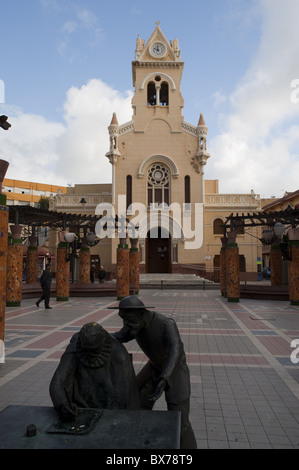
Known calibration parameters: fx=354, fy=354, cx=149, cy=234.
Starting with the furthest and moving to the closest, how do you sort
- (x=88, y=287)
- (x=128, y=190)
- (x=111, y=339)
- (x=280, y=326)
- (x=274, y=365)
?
(x=128, y=190), (x=88, y=287), (x=280, y=326), (x=274, y=365), (x=111, y=339)

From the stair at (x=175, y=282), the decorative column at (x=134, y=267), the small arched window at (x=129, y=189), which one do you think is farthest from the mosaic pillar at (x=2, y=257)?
the small arched window at (x=129, y=189)

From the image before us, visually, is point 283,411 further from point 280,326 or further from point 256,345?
point 280,326

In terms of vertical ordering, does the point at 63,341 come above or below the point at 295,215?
below

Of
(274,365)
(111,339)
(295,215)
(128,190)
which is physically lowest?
(274,365)

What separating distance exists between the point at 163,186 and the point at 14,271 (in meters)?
18.8

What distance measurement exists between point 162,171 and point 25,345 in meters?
25.6

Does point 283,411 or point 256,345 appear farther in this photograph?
point 256,345

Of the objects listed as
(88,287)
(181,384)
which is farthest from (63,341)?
(88,287)

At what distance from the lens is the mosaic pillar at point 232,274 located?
16.7 metres

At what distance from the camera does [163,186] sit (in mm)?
31797

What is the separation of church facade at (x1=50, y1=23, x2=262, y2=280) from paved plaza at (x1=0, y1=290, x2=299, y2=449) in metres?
18.4

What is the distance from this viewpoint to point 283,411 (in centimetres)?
451

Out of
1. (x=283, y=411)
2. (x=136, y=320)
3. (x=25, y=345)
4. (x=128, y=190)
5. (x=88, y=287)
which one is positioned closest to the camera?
(x=136, y=320)

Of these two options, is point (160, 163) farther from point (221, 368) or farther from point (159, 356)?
point (159, 356)
